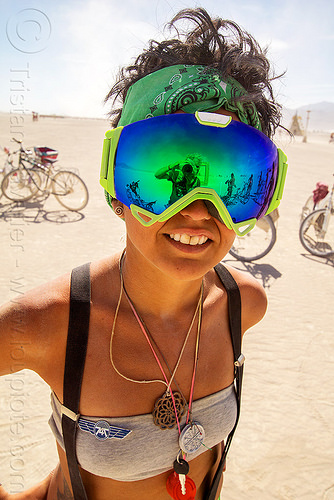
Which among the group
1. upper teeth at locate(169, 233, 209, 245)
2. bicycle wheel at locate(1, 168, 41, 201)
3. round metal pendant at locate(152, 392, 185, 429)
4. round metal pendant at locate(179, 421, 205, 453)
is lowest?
bicycle wheel at locate(1, 168, 41, 201)

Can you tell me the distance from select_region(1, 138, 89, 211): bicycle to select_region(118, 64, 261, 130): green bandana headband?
299 inches

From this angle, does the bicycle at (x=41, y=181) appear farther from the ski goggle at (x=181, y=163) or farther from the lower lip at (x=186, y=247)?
the lower lip at (x=186, y=247)

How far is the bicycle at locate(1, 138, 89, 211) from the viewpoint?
853 cm

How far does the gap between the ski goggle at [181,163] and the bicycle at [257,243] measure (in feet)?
16.3

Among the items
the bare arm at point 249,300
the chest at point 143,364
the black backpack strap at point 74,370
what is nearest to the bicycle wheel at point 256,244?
the bare arm at point 249,300

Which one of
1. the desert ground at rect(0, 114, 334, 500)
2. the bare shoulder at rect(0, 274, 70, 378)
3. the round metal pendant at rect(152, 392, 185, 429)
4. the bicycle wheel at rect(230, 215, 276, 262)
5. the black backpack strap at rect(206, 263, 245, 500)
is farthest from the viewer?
the bicycle wheel at rect(230, 215, 276, 262)

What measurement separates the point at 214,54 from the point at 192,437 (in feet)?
4.58

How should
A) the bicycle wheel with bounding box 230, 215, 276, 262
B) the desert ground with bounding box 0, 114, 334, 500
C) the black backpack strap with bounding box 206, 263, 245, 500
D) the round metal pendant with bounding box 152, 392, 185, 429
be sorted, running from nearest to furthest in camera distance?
1. the round metal pendant with bounding box 152, 392, 185, 429
2. the black backpack strap with bounding box 206, 263, 245, 500
3. the desert ground with bounding box 0, 114, 334, 500
4. the bicycle wheel with bounding box 230, 215, 276, 262

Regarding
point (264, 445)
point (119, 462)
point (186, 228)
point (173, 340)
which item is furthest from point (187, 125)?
point (264, 445)

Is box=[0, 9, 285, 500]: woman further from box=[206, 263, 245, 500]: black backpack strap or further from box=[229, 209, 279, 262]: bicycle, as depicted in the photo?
box=[229, 209, 279, 262]: bicycle

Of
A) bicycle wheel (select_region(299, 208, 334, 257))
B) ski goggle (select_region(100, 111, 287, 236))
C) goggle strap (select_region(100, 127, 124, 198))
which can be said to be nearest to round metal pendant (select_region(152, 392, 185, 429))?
ski goggle (select_region(100, 111, 287, 236))

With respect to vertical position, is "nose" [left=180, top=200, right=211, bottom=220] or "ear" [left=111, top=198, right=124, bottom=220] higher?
"nose" [left=180, top=200, right=211, bottom=220]

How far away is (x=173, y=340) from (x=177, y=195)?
0.61 meters

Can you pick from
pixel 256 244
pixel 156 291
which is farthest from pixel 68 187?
pixel 156 291
